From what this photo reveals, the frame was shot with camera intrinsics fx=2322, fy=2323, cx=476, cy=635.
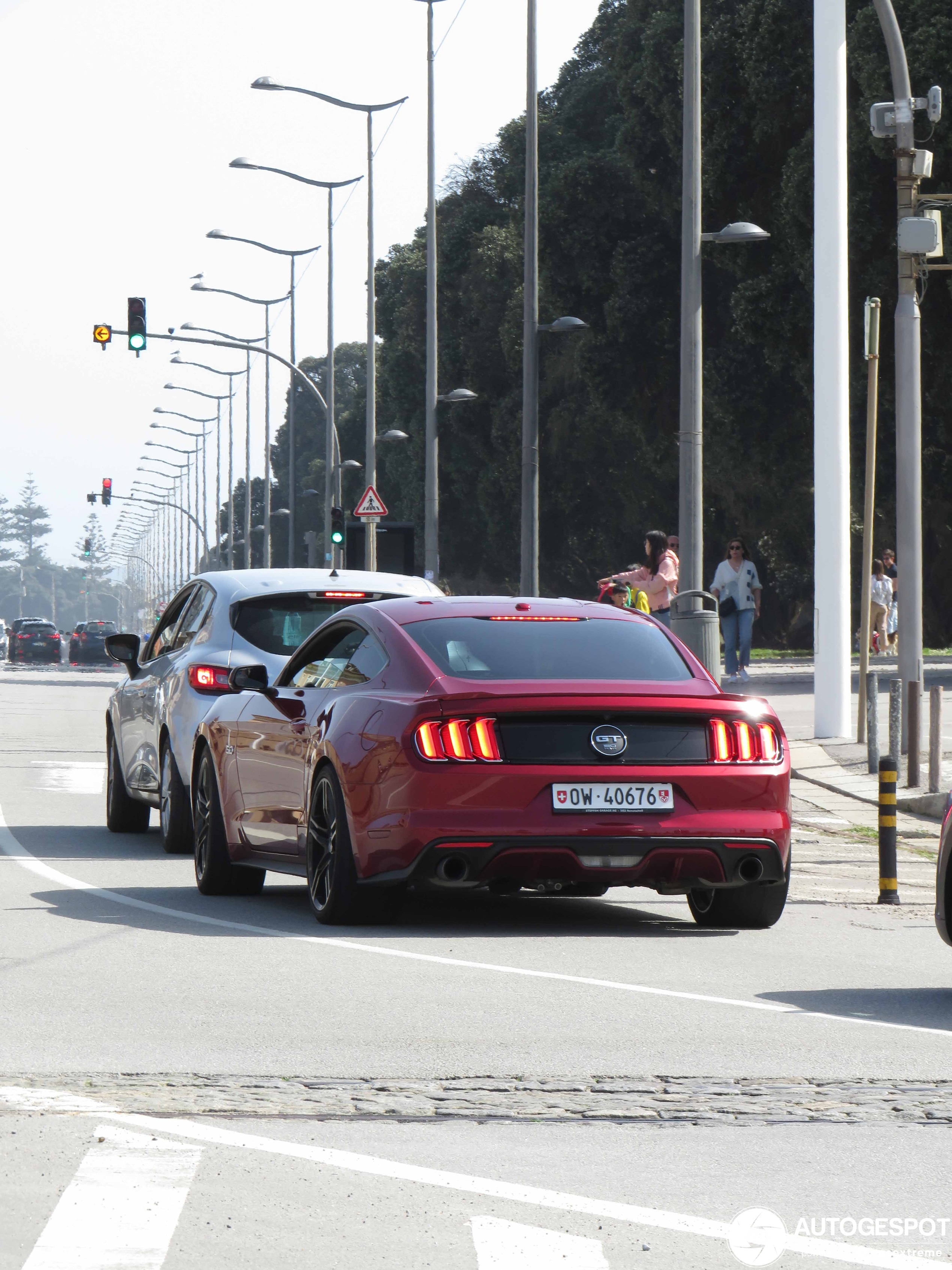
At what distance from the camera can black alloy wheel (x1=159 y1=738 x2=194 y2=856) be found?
1384 centimetres

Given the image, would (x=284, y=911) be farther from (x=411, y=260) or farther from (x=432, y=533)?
(x=411, y=260)

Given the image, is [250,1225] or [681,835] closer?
[250,1225]

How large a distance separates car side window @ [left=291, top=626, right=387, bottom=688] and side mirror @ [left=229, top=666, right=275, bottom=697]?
0.16 m

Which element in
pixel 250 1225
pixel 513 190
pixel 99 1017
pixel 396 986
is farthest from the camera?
pixel 513 190

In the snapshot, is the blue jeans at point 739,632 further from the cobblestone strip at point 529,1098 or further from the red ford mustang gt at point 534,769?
the cobblestone strip at point 529,1098

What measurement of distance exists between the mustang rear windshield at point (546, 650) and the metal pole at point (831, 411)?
12.3 meters

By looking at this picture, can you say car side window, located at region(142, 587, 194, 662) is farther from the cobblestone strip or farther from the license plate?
the cobblestone strip

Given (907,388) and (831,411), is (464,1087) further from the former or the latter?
(831,411)

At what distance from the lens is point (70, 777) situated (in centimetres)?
2070

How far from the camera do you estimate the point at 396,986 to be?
27.7 ft

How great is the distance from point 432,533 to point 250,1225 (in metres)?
36.2

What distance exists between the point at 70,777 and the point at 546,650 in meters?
11.2

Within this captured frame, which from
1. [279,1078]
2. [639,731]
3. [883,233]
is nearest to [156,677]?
[639,731]

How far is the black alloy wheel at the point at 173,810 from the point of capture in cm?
1384
